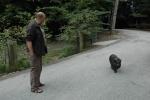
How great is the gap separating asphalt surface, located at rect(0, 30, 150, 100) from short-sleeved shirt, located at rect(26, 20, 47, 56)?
0.98 m

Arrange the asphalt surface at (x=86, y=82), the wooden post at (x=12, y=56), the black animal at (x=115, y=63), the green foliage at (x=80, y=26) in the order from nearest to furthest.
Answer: the asphalt surface at (x=86, y=82) → the black animal at (x=115, y=63) → the wooden post at (x=12, y=56) → the green foliage at (x=80, y=26)

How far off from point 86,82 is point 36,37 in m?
1.96

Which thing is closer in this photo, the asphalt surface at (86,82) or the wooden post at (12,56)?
the asphalt surface at (86,82)

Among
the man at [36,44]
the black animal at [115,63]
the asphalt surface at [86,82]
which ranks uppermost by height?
the man at [36,44]

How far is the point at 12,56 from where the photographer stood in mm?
8219

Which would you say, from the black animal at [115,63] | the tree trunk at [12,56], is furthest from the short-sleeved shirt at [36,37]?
the black animal at [115,63]

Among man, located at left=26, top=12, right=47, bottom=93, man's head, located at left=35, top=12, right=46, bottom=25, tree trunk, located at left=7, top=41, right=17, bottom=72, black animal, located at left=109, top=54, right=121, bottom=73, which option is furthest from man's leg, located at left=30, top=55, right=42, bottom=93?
black animal, located at left=109, top=54, right=121, bottom=73

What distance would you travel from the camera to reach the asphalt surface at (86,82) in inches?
232

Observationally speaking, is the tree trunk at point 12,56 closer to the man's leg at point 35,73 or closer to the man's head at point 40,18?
the man's leg at point 35,73

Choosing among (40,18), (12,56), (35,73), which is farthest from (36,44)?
(12,56)

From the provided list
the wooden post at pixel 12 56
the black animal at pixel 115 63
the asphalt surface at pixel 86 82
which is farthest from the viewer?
the wooden post at pixel 12 56

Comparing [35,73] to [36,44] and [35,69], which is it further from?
[36,44]

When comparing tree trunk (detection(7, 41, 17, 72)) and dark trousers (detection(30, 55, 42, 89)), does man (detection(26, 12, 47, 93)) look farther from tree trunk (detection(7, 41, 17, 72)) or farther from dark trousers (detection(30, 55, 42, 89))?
tree trunk (detection(7, 41, 17, 72))

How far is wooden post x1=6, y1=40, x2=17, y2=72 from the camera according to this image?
809 centimetres
